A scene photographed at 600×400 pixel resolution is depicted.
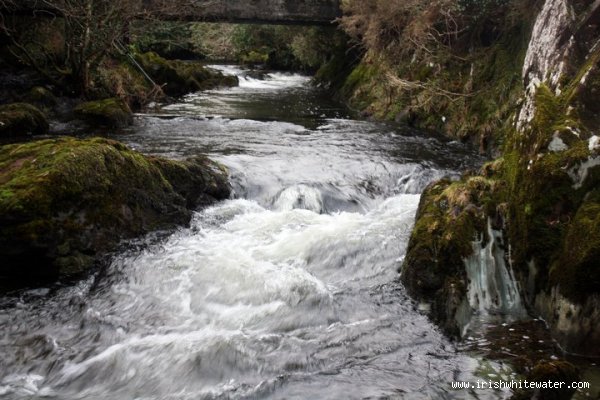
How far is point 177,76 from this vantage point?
22375 mm

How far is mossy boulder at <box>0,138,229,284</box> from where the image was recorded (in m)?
5.66

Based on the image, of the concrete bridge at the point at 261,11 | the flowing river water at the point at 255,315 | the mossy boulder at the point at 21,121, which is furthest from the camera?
the concrete bridge at the point at 261,11

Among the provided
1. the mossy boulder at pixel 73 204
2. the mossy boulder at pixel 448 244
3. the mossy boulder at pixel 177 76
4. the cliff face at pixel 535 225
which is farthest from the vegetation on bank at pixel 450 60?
the mossy boulder at pixel 177 76

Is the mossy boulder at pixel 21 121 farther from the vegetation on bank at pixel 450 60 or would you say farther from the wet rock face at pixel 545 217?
the wet rock face at pixel 545 217

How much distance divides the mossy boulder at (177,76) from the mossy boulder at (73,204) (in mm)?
12941

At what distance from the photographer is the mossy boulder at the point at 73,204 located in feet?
18.6

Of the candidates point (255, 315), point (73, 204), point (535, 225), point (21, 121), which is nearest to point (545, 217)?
point (535, 225)

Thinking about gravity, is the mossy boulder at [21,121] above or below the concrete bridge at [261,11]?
below

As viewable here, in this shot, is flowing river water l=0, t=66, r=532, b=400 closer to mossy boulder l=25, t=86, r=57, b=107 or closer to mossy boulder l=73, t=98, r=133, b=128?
mossy boulder l=73, t=98, r=133, b=128

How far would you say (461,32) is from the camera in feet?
48.2

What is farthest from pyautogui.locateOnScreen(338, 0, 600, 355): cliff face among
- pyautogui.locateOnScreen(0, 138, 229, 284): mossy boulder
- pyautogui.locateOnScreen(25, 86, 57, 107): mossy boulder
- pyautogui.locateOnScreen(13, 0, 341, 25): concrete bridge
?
pyautogui.locateOnScreen(13, 0, 341, 25): concrete bridge

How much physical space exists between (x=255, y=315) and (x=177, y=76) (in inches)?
749

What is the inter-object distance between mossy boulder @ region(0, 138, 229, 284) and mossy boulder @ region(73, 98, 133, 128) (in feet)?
21.4

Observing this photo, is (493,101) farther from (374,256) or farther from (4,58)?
(4,58)
